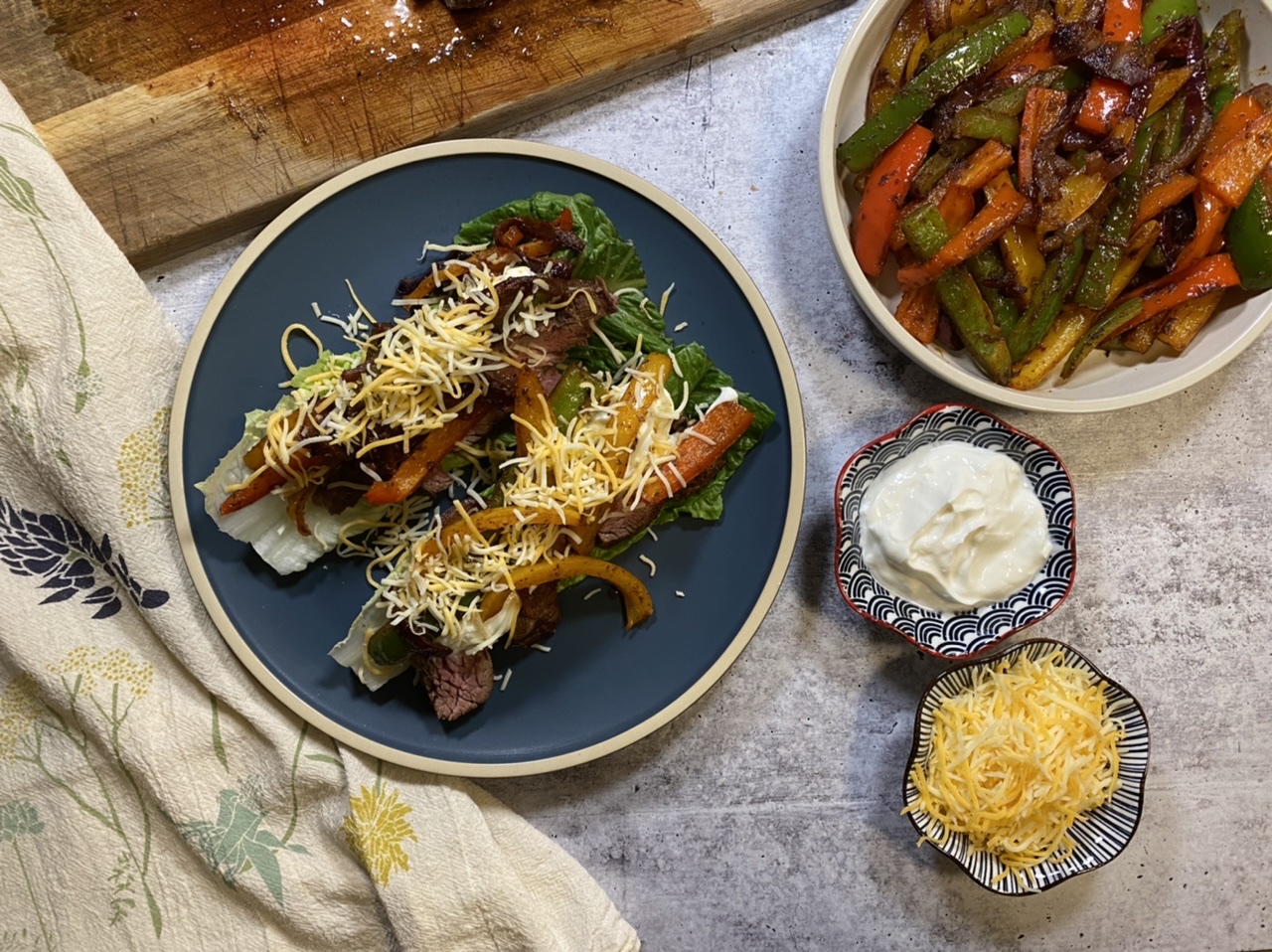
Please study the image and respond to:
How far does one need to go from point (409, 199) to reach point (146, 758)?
1575 millimetres

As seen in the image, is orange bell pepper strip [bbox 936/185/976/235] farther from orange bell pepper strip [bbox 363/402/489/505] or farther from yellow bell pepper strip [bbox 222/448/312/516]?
yellow bell pepper strip [bbox 222/448/312/516]

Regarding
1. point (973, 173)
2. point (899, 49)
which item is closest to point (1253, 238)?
point (973, 173)

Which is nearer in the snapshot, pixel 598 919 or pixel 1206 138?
pixel 1206 138

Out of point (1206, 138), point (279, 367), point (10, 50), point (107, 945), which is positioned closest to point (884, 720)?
point (1206, 138)

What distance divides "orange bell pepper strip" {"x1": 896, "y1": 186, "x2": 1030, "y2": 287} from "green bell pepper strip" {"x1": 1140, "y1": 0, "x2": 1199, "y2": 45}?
1.71 ft

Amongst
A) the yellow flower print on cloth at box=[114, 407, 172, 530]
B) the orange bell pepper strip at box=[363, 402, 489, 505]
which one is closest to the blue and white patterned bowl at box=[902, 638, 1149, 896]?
the orange bell pepper strip at box=[363, 402, 489, 505]

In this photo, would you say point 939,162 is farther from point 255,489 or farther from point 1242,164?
point 255,489

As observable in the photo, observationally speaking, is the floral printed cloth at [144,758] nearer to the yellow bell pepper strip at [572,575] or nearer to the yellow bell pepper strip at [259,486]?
the yellow bell pepper strip at [259,486]

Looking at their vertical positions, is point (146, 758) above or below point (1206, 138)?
below

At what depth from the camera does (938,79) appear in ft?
7.23

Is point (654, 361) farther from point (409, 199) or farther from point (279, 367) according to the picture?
point (279, 367)

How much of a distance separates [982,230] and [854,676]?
4.11 feet

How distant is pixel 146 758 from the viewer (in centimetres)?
234

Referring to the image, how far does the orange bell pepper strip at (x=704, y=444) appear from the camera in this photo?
2.24 meters
